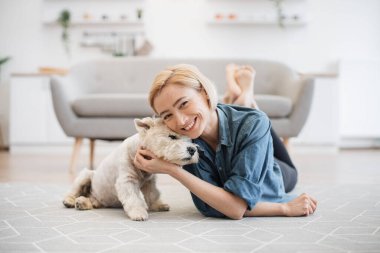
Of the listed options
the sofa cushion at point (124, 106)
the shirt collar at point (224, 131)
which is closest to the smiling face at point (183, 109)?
the shirt collar at point (224, 131)

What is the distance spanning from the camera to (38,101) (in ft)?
15.8

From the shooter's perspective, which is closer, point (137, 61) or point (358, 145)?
point (137, 61)

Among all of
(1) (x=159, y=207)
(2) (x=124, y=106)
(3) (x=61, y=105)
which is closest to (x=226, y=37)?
(2) (x=124, y=106)

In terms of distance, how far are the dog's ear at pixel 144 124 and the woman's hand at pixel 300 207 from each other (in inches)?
25.0

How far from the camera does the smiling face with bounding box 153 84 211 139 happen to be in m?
1.52

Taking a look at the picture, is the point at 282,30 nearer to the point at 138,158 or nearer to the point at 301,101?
the point at 301,101

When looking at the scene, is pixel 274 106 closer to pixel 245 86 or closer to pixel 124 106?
pixel 245 86

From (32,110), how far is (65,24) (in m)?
1.18

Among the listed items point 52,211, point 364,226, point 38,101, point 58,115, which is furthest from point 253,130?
point 38,101

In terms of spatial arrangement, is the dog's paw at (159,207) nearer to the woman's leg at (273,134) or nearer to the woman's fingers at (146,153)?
the woman's fingers at (146,153)

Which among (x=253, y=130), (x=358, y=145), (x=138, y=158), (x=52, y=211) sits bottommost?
(x=358, y=145)

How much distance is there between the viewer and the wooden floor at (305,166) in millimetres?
2930

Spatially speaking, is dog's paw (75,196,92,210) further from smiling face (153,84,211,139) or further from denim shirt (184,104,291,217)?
smiling face (153,84,211,139)

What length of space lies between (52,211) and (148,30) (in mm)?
3842
